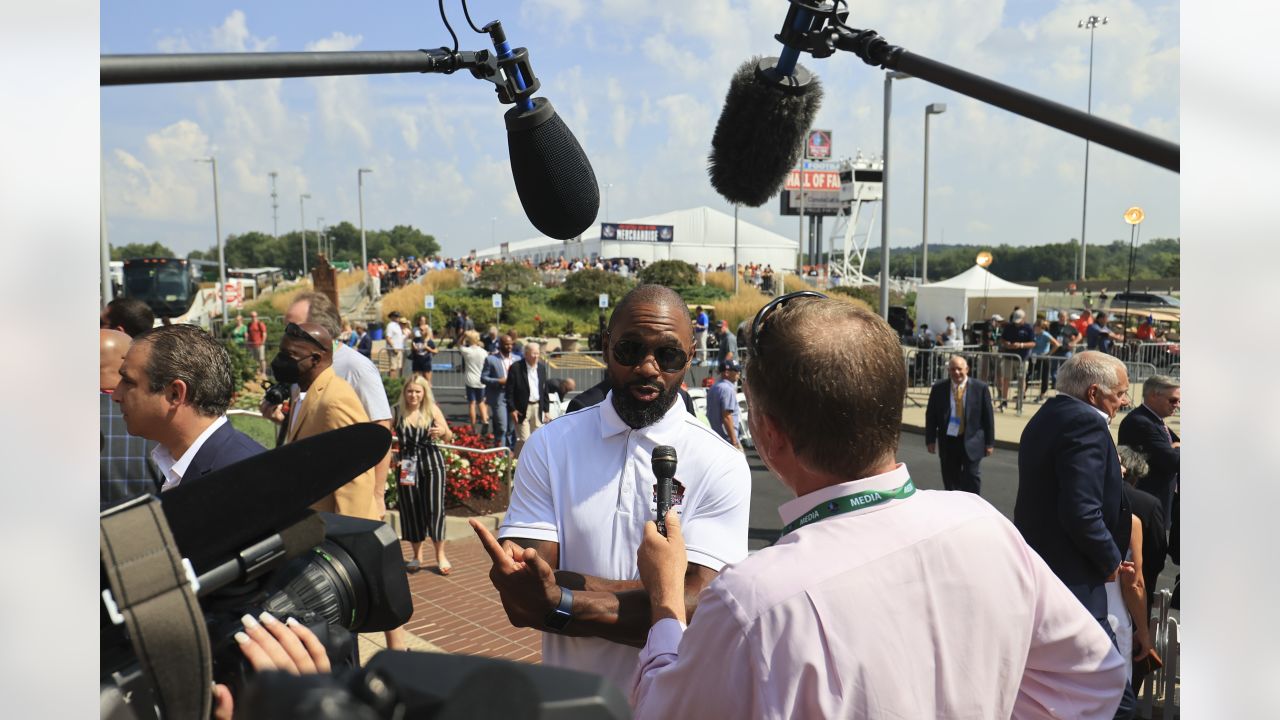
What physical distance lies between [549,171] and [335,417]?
2.60 meters

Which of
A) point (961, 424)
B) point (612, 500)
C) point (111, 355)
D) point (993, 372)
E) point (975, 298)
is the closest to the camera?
point (612, 500)

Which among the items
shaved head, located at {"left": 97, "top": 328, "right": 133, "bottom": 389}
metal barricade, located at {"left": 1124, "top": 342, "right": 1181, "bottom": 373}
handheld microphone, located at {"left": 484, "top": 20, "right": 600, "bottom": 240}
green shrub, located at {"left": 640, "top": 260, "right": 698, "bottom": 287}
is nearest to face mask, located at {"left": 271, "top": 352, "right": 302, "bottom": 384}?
shaved head, located at {"left": 97, "top": 328, "right": 133, "bottom": 389}

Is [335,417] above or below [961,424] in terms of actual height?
above

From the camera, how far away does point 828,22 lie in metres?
2.00

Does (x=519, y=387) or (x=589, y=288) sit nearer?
(x=519, y=387)

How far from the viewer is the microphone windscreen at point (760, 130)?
2.32 metres

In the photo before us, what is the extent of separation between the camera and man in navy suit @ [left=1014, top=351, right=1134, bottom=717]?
406cm

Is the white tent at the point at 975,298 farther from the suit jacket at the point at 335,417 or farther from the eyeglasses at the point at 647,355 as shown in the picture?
the eyeglasses at the point at 647,355

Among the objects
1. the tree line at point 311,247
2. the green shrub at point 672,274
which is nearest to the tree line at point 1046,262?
the green shrub at point 672,274

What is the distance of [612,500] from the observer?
2.56 m

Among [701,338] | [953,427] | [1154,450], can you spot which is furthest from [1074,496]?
[701,338]

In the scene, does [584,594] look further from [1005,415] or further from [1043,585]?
[1005,415]

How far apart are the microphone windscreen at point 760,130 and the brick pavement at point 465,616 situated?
3.32 meters

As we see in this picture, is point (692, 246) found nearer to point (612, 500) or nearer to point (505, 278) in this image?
point (505, 278)
